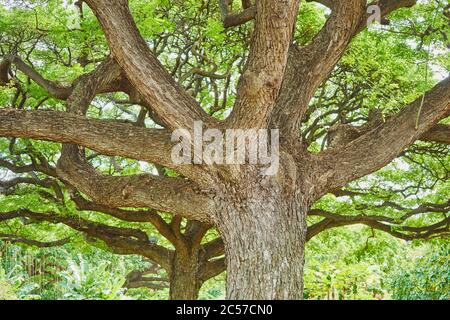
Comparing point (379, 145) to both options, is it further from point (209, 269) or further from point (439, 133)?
point (209, 269)

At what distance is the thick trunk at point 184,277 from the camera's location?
10078 mm

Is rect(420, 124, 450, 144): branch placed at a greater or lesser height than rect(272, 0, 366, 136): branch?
lesser

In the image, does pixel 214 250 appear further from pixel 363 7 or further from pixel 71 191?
pixel 363 7

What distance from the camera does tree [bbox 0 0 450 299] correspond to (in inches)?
213

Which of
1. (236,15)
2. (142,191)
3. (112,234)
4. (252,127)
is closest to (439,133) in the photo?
(252,127)

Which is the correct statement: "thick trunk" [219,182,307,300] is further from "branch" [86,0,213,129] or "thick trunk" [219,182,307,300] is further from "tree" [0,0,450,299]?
"branch" [86,0,213,129]

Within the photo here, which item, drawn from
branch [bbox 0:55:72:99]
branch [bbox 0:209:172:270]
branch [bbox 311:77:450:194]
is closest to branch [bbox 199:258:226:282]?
branch [bbox 0:209:172:270]

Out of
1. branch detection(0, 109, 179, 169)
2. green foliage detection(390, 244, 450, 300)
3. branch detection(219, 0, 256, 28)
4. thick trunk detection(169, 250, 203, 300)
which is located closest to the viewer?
branch detection(0, 109, 179, 169)

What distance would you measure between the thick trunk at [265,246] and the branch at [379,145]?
0.57 metres

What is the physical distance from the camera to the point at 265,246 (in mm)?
5496

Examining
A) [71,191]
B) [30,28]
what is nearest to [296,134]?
[71,191]

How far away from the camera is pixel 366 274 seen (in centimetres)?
561

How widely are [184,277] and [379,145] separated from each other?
5033mm

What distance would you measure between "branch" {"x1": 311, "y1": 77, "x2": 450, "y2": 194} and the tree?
1 cm
